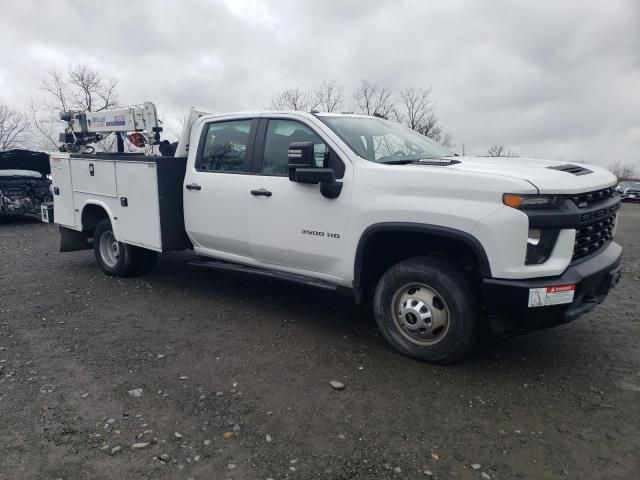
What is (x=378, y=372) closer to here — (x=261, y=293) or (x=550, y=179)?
(x=550, y=179)

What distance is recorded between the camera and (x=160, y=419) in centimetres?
325

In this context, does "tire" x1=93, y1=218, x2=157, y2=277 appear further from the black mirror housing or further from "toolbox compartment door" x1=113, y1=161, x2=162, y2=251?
the black mirror housing

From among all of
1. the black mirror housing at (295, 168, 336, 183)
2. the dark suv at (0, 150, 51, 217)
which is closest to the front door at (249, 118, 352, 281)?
the black mirror housing at (295, 168, 336, 183)

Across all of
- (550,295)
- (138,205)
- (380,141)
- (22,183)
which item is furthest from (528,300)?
(22,183)

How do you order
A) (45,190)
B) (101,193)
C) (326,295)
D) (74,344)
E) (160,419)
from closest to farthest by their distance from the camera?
(160,419), (74,344), (326,295), (101,193), (45,190)

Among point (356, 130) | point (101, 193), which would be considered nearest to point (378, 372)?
point (356, 130)

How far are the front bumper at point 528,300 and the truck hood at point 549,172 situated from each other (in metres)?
0.56

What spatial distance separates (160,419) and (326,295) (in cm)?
295

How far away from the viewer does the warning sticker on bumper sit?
3.36m

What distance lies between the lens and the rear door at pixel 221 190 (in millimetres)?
5020

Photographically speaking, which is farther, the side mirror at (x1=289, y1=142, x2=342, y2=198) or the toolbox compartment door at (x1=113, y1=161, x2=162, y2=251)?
the toolbox compartment door at (x1=113, y1=161, x2=162, y2=251)

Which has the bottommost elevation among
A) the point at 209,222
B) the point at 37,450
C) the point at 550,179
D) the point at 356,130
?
the point at 37,450

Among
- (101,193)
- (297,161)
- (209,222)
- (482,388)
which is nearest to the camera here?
(482,388)

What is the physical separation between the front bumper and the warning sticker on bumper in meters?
0.02
